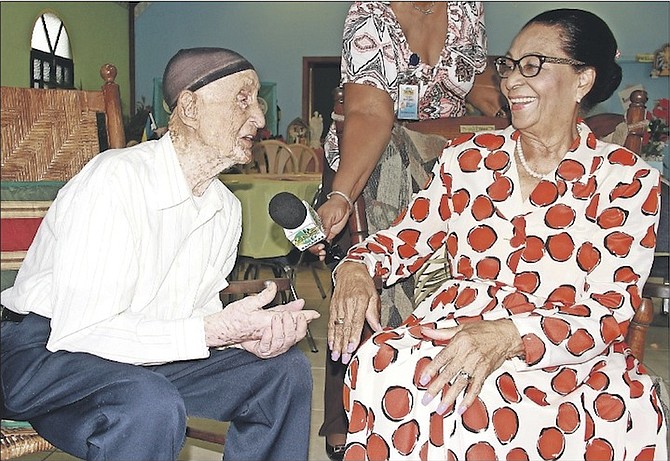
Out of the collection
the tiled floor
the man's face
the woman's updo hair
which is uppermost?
the woman's updo hair

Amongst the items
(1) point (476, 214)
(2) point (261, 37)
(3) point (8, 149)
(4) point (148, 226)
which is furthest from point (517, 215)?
(2) point (261, 37)

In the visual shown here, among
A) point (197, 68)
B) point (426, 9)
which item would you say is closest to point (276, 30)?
point (426, 9)

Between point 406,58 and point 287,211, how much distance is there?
861 mm

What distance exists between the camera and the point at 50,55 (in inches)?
399

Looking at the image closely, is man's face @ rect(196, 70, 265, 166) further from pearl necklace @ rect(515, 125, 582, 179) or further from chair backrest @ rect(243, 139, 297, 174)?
chair backrest @ rect(243, 139, 297, 174)

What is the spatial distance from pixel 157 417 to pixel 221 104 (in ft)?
2.11

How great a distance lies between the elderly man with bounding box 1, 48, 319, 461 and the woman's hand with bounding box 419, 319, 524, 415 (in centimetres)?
29

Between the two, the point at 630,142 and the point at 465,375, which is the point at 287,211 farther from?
the point at 630,142

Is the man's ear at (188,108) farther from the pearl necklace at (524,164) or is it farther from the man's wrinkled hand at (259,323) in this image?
the pearl necklace at (524,164)

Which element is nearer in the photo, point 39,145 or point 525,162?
point 525,162

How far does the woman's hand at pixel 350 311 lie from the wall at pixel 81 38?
7.28 meters

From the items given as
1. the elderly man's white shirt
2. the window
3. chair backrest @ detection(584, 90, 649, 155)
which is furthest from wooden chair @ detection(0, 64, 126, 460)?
the window

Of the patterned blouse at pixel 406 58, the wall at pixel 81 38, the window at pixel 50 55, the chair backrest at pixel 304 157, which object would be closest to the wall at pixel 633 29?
the chair backrest at pixel 304 157

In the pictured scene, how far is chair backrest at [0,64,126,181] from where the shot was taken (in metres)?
2.08
